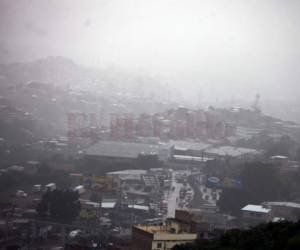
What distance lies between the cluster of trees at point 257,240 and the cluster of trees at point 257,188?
483 centimetres

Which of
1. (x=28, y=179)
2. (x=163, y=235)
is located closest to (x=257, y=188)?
(x=28, y=179)

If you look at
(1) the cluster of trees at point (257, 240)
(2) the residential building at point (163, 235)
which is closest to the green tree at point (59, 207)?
(2) the residential building at point (163, 235)

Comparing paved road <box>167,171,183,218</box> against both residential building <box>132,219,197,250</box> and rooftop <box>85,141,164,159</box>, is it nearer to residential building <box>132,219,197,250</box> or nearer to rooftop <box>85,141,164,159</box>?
rooftop <box>85,141,164,159</box>

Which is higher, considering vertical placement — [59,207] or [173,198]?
[59,207]

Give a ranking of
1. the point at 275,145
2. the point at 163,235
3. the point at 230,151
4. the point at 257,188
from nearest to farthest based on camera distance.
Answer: the point at 163,235
the point at 257,188
the point at 230,151
the point at 275,145

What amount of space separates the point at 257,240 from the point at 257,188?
20.2ft

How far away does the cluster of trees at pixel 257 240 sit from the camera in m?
4.92

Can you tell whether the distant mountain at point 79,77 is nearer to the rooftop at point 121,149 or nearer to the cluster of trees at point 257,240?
the rooftop at point 121,149

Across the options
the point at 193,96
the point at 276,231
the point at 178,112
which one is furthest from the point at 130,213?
the point at 193,96

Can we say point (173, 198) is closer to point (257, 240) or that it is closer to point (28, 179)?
point (28, 179)

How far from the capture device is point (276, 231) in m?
5.38

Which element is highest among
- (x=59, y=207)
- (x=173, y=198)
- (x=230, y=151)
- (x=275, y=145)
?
(x=275, y=145)

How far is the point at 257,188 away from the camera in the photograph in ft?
36.7

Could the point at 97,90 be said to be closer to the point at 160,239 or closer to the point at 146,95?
the point at 146,95
